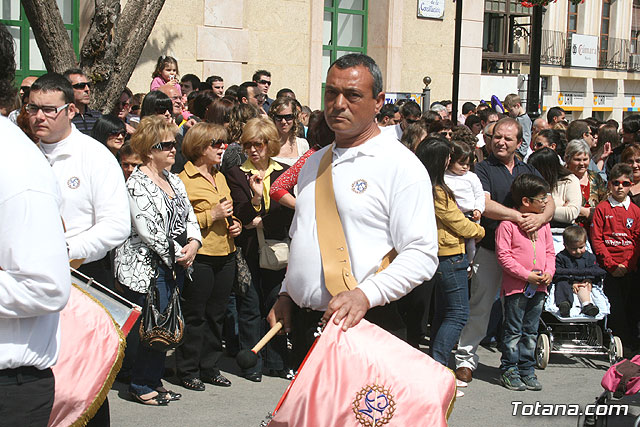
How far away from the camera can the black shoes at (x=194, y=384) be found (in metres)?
6.59

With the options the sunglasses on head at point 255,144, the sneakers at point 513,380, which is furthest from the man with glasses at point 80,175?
the sneakers at point 513,380

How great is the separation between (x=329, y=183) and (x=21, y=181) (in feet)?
4.90

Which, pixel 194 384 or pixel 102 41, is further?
pixel 102 41

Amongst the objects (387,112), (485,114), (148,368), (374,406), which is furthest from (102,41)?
(374,406)

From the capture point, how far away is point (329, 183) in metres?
3.64

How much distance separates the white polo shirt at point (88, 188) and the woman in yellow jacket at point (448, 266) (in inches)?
98.7

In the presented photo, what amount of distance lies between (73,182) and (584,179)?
568 cm

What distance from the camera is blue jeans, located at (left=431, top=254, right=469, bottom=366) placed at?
21.2 feet

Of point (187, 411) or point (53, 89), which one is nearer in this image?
point (53, 89)

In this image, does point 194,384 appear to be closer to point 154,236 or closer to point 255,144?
point 154,236

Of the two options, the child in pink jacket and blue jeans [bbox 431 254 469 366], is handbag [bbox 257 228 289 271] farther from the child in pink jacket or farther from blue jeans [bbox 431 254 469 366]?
the child in pink jacket

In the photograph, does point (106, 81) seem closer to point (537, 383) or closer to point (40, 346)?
Answer: point (537, 383)

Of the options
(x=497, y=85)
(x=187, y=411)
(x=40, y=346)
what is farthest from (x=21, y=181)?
(x=497, y=85)

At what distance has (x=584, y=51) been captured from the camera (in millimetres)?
36875
